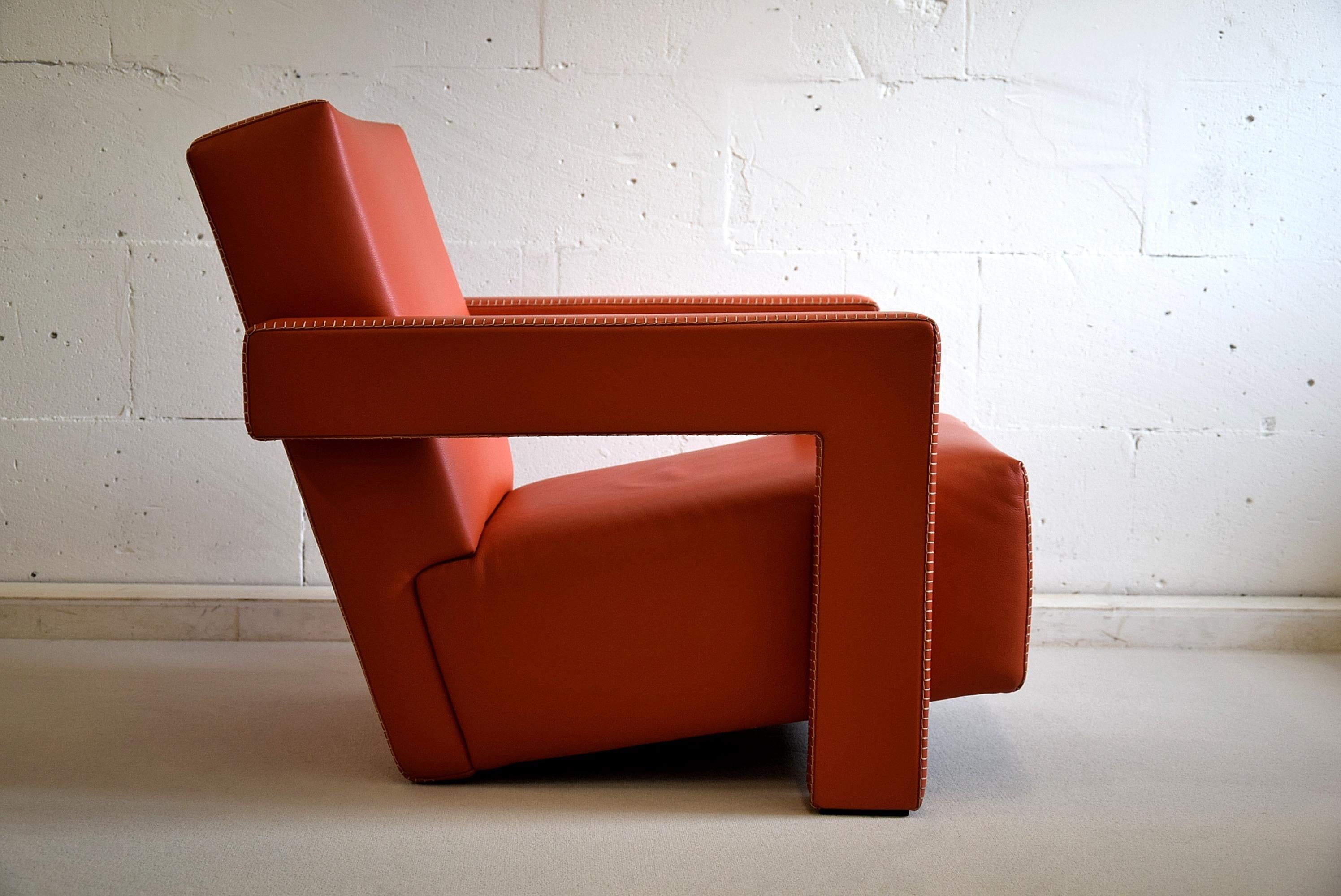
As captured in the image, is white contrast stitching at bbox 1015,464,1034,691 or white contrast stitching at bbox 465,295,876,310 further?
white contrast stitching at bbox 465,295,876,310

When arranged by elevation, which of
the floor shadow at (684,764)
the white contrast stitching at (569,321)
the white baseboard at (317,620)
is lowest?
the white baseboard at (317,620)

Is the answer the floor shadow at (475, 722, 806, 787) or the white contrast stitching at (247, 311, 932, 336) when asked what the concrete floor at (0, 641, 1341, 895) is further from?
the white contrast stitching at (247, 311, 932, 336)

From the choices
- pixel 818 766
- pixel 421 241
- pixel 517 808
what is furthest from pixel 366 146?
pixel 818 766

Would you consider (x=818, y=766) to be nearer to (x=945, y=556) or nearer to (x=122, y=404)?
(x=945, y=556)

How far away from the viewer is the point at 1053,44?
229cm

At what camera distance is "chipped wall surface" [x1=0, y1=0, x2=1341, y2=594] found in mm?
2291

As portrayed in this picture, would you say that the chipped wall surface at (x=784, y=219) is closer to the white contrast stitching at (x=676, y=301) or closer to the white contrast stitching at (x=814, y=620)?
the white contrast stitching at (x=676, y=301)

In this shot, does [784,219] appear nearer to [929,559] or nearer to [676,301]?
[676,301]

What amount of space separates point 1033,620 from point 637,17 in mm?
1617

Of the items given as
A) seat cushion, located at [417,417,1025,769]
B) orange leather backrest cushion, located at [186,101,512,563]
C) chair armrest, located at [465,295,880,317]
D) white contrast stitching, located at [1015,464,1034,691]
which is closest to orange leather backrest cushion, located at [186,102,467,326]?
orange leather backrest cushion, located at [186,101,512,563]

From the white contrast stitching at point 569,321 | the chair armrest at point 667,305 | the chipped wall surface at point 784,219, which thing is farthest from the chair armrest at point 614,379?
the chipped wall surface at point 784,219

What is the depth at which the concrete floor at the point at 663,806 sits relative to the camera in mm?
1170

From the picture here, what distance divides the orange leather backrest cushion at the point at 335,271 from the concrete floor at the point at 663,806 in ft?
1.12

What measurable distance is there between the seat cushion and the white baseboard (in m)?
1.00
